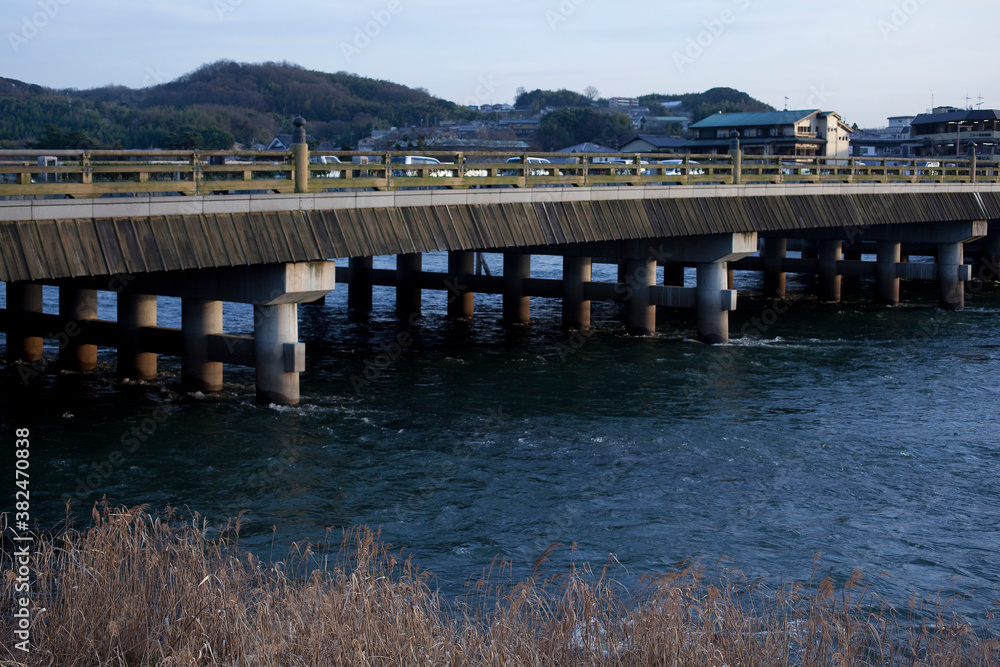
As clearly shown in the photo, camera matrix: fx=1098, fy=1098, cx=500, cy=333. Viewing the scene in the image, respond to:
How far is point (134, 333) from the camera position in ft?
78.3

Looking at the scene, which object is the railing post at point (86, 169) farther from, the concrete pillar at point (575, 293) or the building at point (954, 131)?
the building at point (954, 131)

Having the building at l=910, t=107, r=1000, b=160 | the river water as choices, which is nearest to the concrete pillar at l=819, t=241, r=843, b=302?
the river water

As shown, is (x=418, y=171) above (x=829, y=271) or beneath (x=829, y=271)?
above

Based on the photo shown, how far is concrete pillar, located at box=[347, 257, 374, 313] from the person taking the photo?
39500 millimetres

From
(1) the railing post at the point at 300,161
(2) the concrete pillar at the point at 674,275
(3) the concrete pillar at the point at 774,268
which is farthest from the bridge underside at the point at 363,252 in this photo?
(2) the concrete pillar at the point at 674,275

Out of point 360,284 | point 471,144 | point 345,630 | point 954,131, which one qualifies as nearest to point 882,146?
point 954,131

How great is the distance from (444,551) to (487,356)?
1577 cm

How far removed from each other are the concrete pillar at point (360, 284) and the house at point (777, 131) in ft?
165

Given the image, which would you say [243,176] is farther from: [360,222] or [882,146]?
[882,146]

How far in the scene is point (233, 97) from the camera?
374 ft

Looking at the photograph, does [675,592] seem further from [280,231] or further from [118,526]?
[280,231]

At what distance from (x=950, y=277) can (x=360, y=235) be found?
86.9 ft

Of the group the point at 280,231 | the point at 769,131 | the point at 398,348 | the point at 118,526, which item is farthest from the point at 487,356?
the point at 769,131

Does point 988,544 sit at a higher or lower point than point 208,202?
lower
